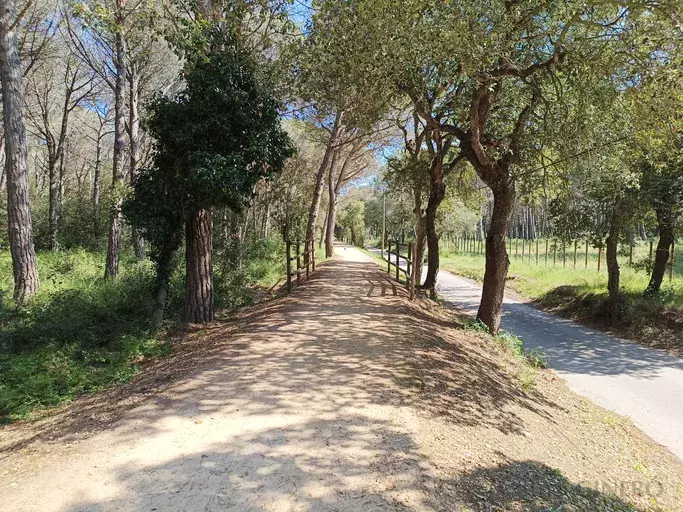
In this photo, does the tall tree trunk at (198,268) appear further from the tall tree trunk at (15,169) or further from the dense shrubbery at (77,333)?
the tall tree trunk at (15,169)

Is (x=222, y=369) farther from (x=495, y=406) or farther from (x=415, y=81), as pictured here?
(x=415, y=81)

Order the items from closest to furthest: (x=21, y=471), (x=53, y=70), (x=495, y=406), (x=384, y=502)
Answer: (x=384, y=502) < (x=21, y=471) < (x=495, y=406) < (x=53, y=70)

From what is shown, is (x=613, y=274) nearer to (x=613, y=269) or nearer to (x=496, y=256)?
(x=613, y=269)

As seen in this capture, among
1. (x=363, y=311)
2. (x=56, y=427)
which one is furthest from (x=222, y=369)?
(x=363, y=311)

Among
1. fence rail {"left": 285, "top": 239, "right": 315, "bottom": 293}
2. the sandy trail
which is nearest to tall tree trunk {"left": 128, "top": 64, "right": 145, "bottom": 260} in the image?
fence rail {"left": 285, "top": 239, "right": 315, "bottom": 293}

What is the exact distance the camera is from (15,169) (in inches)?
397

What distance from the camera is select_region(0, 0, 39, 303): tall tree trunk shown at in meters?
9.77

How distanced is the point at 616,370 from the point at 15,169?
14.7 metres

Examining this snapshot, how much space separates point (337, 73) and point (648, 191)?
33.7 feet

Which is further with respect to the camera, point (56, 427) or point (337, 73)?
point (337, 73)

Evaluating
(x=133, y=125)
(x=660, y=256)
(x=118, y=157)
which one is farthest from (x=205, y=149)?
(x=660, y=256)

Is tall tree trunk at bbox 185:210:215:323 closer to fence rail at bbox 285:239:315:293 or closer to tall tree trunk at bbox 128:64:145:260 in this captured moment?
fence rail at bbox 285:239:315:293

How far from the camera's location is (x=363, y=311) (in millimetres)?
9727

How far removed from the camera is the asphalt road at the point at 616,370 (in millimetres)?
7520
